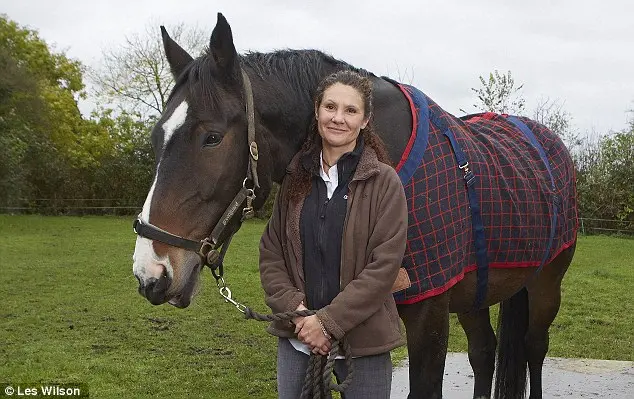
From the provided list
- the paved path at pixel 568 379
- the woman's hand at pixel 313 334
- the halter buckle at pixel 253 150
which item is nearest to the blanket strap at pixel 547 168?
the paved path at pixel 568 379

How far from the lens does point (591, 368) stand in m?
5.28

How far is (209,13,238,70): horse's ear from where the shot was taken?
220cm

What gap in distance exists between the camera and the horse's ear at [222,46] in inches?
86.7

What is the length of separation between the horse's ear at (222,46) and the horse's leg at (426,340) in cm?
119

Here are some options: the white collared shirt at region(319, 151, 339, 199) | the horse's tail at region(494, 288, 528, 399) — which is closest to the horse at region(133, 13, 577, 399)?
the white collared shirt at region(319, 151, 339, 199)

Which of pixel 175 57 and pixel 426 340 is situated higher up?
pixel 175 57

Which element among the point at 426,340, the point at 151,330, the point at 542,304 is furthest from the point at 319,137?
the point at 151,330

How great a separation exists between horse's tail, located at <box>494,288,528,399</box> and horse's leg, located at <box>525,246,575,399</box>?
0.06 m

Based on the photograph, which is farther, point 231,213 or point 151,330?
point 151,330

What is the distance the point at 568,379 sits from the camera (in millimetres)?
4988

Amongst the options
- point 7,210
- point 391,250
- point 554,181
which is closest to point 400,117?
point 391,250

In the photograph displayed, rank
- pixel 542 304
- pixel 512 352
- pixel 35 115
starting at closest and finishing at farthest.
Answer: pixel 542 304, pixel 512 352, pixel 35 115

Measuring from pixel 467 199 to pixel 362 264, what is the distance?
810mm

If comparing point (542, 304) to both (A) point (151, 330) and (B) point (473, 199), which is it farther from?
(A) point (151, 330)
